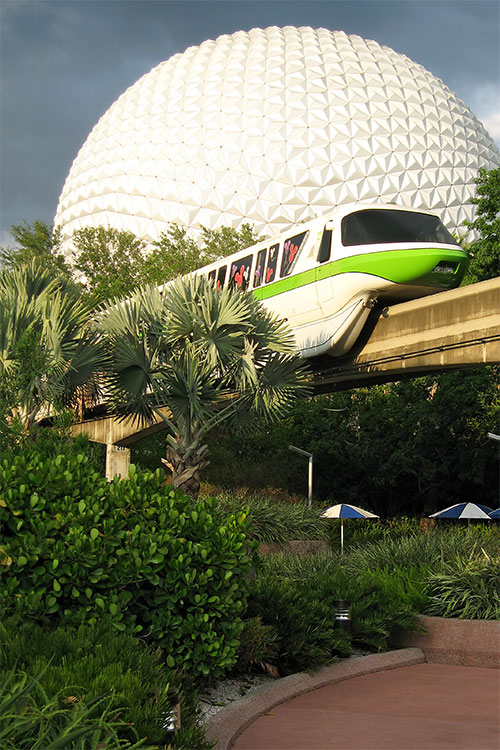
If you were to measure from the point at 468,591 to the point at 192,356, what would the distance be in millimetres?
9570

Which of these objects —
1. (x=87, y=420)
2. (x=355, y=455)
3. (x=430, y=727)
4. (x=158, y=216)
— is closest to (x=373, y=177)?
(x=158, y=216)

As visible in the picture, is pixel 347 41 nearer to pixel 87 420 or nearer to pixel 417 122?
pixel 417 122

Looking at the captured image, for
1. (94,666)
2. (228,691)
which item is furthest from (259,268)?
(94,666)

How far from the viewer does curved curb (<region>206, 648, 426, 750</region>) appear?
6.57m

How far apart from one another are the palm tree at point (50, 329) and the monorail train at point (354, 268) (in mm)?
5326

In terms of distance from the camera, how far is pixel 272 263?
2170cm

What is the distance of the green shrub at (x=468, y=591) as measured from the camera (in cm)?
994

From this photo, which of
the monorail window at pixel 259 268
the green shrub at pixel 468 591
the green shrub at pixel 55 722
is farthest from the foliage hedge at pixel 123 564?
the monorail window at pixel 259 268

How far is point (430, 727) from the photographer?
673 cm

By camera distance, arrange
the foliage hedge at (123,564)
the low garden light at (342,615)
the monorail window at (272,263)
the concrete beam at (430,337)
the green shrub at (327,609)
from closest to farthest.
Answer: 1. the foliage hedge at (123,564)
2. the green shrub at (327,609)
3. the low garden light at (342,615)
4. the concrete beam at (430,337)
5. the monorail window at (272,263)

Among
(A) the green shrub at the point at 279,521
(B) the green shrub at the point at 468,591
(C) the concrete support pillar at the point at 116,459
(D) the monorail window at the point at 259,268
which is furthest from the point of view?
(C) the concrete support pillar at the point at 116,459

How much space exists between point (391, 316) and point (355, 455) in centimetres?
1602

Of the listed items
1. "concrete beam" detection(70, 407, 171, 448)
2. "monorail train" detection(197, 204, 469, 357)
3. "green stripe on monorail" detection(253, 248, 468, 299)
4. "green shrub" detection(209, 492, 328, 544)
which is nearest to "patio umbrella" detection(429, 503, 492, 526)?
"green shrub" detection(209, 492, 328, 544)

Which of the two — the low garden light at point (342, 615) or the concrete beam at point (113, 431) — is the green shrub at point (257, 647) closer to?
the low garden light at point (342, 615)
